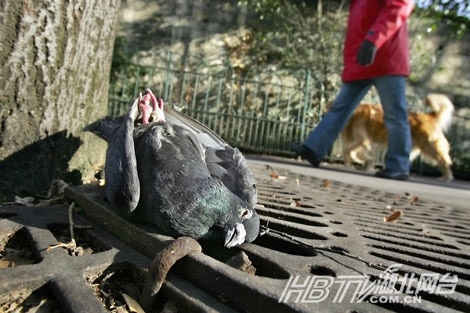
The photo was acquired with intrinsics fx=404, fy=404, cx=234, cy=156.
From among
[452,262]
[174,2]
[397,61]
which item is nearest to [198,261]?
[452,262]

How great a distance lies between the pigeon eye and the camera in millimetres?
1039

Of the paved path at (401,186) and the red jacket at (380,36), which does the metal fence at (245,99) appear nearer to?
the paved path at (401,186)

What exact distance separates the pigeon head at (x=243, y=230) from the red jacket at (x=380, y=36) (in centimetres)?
395

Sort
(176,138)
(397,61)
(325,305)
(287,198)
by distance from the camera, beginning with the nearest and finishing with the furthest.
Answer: (325,305), (176,138), (287,198), (397,61)

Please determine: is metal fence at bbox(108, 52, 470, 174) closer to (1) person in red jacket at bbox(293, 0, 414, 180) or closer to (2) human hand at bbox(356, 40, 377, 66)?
(1) person in red jacket at bbox(293, 0, 414, 180)

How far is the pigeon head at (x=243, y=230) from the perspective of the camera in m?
1.00

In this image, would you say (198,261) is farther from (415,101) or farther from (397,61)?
(415,101)

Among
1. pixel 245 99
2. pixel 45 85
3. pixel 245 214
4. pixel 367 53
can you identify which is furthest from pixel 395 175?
pixel 245 99

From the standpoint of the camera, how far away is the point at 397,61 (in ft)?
15.2

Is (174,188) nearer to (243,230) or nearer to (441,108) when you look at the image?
(243,230)

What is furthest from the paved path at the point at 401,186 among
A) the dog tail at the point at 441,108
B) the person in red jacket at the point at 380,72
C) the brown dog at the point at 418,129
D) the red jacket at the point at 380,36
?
the dog tail at the point at 441,108

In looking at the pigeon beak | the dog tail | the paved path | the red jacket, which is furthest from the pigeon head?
the dog tail

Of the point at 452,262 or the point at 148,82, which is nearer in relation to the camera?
the point at 452,262

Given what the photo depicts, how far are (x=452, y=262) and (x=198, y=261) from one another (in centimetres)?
85
